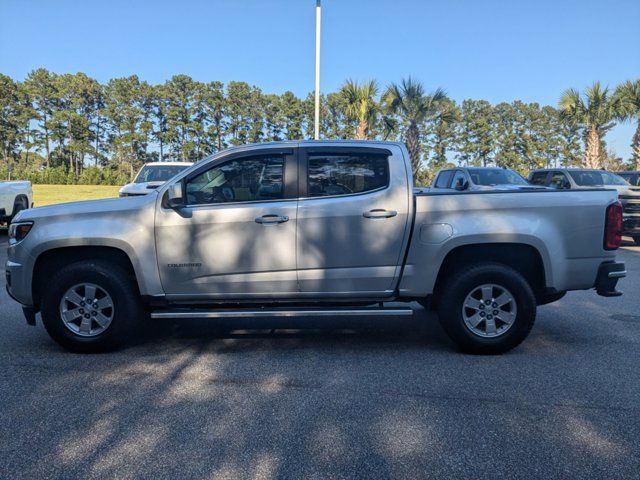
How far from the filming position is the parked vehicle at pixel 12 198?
13523 millimetres

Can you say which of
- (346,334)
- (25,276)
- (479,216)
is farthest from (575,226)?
(25,276)

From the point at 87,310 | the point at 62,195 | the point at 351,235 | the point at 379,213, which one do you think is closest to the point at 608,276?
the point at 379,213

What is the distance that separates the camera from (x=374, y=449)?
10.3 ft

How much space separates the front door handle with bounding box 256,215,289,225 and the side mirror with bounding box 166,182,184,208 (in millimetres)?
733

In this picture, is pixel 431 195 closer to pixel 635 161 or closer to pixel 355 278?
pixel 355 278

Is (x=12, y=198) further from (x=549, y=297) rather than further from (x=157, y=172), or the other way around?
(x=549, y=297)

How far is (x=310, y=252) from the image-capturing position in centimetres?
485

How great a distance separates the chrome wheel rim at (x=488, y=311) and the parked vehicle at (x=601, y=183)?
9890 millimetres

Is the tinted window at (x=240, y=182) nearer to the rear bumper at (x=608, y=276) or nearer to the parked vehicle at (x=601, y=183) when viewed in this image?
the rear bumper at (x=608, y=276)

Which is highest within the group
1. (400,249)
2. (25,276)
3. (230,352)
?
(400,249)

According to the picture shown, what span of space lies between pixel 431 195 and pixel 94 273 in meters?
3.21

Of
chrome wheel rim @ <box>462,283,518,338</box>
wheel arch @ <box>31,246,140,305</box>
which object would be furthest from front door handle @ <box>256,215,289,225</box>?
chrome wheel rim @ <box>462,283,518,338</box>

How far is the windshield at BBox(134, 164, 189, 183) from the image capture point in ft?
50.4

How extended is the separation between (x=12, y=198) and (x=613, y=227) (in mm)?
14142
